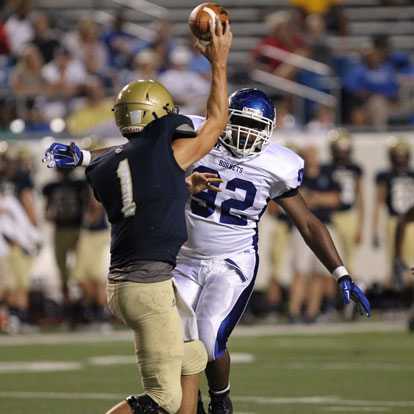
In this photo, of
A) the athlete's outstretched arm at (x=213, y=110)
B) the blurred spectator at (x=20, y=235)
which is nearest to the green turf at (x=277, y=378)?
the blurred spectator at (x=20, y=235)

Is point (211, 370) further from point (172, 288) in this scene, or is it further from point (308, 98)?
point (308, 98)

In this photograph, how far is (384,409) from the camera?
5.86 metres

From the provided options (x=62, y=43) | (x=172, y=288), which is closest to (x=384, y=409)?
(x=172, y=288)

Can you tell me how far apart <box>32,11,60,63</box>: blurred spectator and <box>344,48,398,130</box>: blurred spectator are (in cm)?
387

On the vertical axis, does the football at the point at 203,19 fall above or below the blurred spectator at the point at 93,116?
above

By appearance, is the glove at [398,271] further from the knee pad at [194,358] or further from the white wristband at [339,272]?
the knee pad at [194,358]

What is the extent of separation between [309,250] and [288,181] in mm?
6379

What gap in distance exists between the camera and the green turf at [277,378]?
6133 mm

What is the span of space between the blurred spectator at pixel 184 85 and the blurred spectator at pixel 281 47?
3.31 feet

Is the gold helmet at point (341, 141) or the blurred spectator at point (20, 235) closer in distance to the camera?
the blurred spectator at point (20, 235)

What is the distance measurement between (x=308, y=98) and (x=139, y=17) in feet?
13.4

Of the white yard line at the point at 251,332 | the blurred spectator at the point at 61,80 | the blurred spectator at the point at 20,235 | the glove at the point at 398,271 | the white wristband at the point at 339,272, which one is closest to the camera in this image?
the white wristband at the point at 339,272

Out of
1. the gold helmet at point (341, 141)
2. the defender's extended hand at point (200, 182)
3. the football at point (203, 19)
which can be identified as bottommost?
the gold helmet at point (341, 141)

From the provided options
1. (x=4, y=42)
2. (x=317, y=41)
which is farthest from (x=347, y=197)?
(x=4, y=42)
